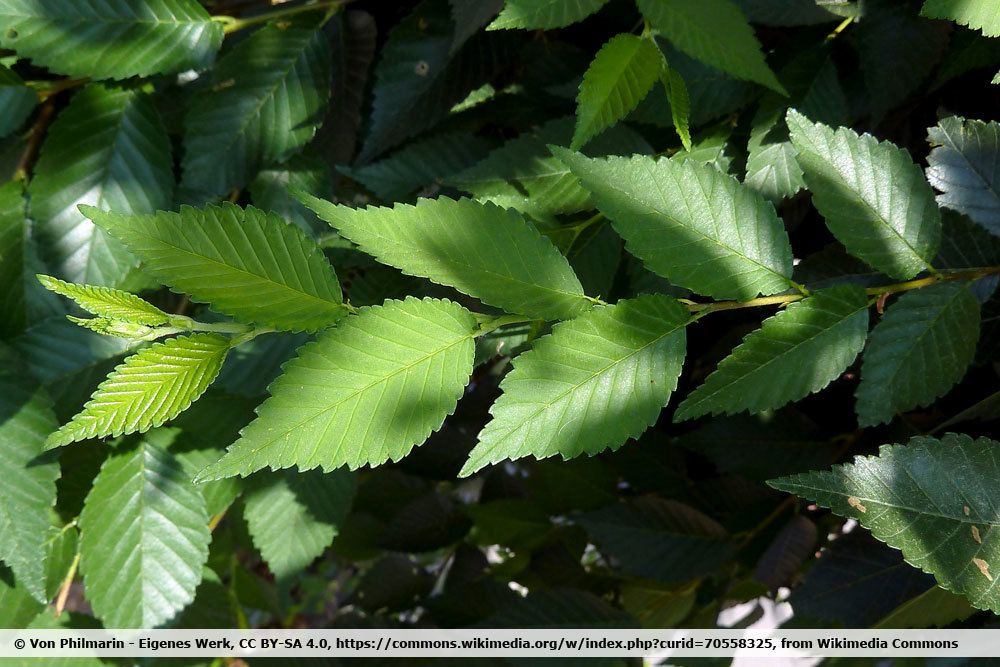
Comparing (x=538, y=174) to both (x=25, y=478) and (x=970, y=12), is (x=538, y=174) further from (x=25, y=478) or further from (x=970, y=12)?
(x=25, y=478)

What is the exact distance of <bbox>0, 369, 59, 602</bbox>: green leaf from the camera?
75 cm

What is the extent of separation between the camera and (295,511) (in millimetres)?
974

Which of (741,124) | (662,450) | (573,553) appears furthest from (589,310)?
(573,553)

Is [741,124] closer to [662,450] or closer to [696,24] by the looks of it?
[696,24]

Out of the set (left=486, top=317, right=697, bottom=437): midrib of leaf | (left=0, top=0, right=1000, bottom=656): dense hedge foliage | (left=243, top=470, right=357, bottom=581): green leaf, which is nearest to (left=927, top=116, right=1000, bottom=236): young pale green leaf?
(left=0, top=0, right=1000, bottom=656): dense hedge foliage

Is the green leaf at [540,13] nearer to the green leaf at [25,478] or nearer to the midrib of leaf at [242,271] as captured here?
the midrib of leaf at [242,271]

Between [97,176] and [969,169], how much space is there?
83cm

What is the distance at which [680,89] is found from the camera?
0.66 m

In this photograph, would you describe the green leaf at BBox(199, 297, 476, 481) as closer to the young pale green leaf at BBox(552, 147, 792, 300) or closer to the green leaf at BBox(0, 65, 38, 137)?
the young pale green leaf at BBox(552, 147, 792, 300)

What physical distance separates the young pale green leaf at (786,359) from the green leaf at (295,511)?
530 millimetres

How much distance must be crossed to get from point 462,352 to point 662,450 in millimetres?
646

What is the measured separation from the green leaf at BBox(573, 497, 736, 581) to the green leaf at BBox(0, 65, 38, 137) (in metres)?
0.82

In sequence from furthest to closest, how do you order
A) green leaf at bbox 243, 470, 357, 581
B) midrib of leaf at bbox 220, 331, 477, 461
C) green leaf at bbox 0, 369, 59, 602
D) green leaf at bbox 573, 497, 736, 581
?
green leaf at bbox 573, 497, 736, 581 < green leaf at bbox 243, 470, 357, 581 < green leaf at bbox 0, 369, 59, 602 < midrib of leaf at bbox 220, 331, 477, 461

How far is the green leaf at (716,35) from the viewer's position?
0.65 meters
